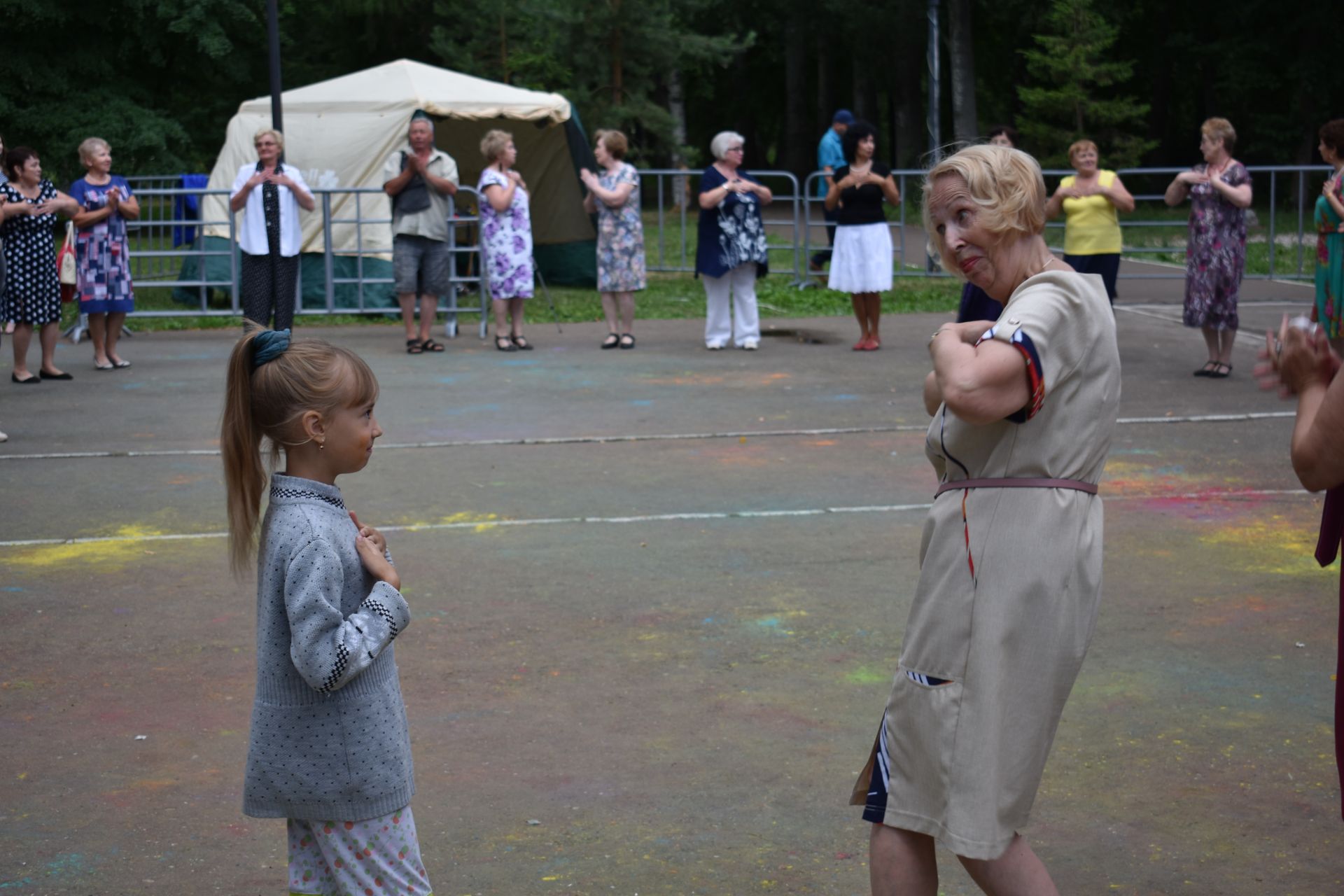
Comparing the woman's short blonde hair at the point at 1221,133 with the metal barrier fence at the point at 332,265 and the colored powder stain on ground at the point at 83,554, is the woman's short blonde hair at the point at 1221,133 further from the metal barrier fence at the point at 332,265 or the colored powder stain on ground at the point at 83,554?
the colored powder stain on ground at the point at 83,554

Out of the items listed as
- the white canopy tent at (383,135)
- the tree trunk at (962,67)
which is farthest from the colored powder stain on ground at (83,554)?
the tree trunk at (962,67)

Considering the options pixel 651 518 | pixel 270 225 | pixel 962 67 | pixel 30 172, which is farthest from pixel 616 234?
pixel 962 67

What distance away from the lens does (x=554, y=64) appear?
33719 millimetres

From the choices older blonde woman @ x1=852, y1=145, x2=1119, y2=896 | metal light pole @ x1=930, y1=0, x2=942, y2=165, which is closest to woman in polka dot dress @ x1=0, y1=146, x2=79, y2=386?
older blonde woman @ x1=852, y1=145, x2=1119, y2=896

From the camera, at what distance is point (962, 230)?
2.90 metres

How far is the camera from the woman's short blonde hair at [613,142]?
1364 cm

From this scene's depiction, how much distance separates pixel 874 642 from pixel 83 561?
3.45 m

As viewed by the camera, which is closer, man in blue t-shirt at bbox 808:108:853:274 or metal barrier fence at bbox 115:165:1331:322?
metal barrier fence at bbox 115:165:1331:322

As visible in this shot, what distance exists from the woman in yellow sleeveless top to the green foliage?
73.9 ft

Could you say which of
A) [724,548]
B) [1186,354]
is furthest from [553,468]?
[1186,354]

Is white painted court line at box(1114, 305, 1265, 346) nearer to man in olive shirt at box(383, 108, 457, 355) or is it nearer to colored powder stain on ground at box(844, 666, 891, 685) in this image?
man in olive shirt at box(383, 108, 457, 355)

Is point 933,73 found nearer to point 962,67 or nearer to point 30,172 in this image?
point 30,172

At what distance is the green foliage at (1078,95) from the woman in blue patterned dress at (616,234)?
21.9m

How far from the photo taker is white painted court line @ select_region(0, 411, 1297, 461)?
9016 millimetres
